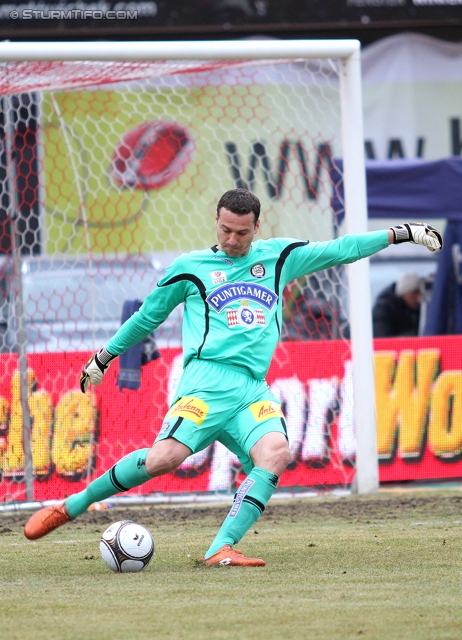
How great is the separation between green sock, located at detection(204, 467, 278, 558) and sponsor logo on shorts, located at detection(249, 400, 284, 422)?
29 centimetres

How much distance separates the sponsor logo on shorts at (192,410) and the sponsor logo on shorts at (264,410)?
261 mm

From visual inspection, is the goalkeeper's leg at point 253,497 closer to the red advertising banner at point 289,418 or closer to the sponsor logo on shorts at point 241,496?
the sponsor logo on shorts at point 241,496

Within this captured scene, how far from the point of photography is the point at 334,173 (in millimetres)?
10469

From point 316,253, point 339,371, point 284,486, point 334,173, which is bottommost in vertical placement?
point 284,486

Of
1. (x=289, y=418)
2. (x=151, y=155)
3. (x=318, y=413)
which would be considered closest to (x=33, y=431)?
(x=289, y=418)

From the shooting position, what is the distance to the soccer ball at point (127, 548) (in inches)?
210

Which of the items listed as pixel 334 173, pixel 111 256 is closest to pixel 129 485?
pixel 334 173

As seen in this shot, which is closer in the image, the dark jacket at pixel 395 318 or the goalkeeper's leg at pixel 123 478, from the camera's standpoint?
the goalkeeper's leg at pixel 123 478

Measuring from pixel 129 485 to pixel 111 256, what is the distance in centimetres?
826

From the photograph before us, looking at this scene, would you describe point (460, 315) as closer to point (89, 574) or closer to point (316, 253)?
A: point (316, 253)

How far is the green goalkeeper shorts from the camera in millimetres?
5484

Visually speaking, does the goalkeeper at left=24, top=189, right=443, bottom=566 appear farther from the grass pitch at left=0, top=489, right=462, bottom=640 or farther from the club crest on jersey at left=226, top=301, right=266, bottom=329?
the grass pitch at left=0, top=489, right=462, bottom=640

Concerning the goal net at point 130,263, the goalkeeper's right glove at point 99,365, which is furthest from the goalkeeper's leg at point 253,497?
the goal net at point 130,263

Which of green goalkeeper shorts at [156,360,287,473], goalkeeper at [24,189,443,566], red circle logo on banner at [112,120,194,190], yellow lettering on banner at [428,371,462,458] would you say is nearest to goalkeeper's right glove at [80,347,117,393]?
goalkeeper at [24,189,443,566]
